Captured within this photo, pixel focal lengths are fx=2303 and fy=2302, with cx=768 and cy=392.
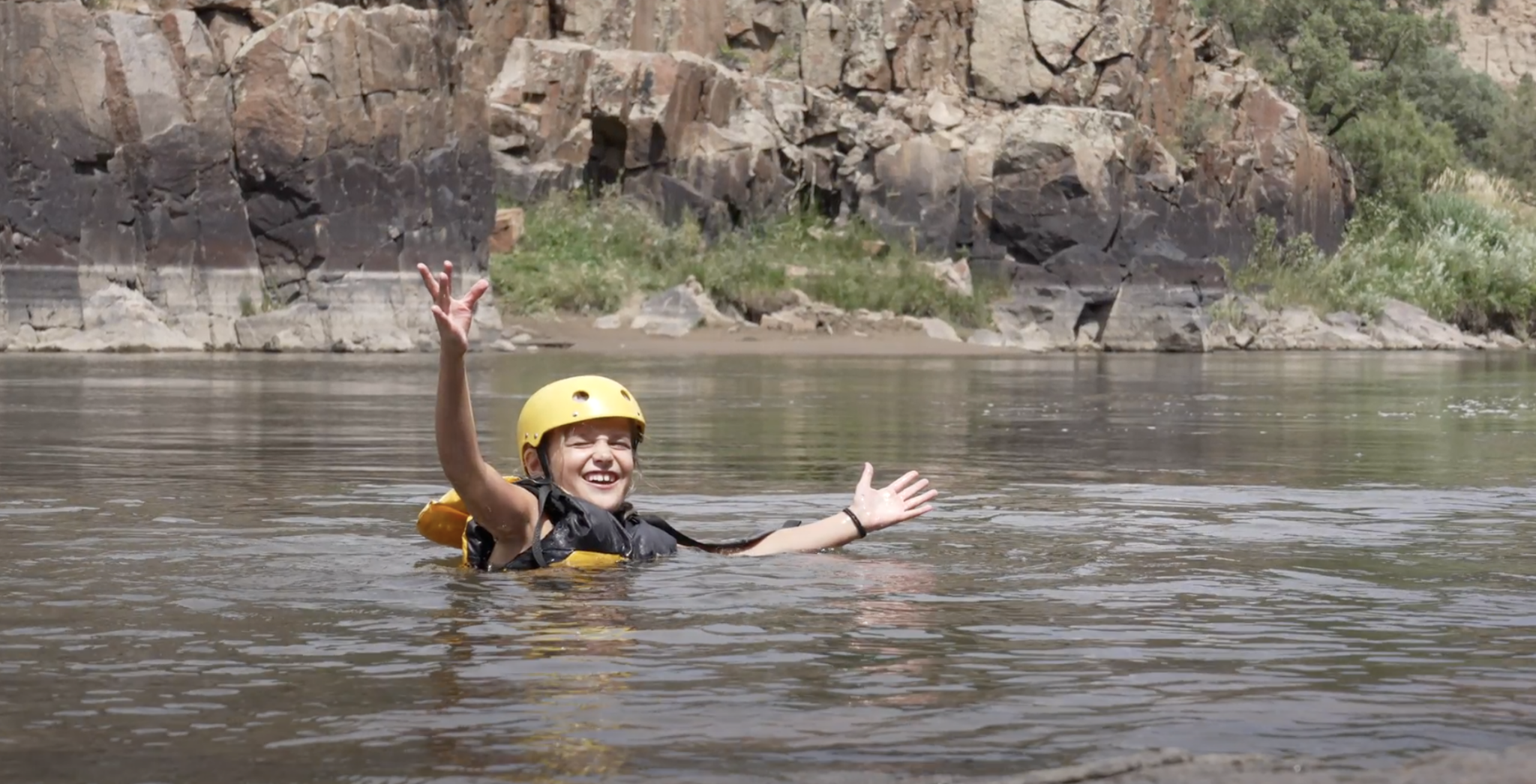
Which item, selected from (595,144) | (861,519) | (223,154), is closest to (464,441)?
(861,519)

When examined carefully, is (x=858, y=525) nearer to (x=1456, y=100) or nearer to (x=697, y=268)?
(x=697, y=268)

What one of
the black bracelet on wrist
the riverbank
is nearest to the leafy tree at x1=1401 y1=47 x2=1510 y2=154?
the riverbank

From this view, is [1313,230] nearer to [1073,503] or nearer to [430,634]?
[1073,503]

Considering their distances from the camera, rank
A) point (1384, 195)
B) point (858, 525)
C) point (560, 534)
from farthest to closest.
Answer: point (1384, 195)
point (858, 525)
point (560, 534)

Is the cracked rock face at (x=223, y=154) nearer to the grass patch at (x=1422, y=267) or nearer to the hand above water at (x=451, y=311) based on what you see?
the grass patch at (x=1422, y=267)

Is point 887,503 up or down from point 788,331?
up

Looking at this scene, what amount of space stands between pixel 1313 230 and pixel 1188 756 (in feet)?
183

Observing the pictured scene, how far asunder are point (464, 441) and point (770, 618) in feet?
3.69

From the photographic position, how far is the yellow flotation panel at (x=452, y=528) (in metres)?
8.46

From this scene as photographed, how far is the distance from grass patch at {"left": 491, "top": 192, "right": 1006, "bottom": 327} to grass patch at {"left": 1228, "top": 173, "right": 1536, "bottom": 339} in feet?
29.9

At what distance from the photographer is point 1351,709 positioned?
5.53 metres

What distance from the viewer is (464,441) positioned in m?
7.25

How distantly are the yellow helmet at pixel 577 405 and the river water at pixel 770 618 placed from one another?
23.3 inches

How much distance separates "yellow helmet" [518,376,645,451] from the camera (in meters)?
8.32
